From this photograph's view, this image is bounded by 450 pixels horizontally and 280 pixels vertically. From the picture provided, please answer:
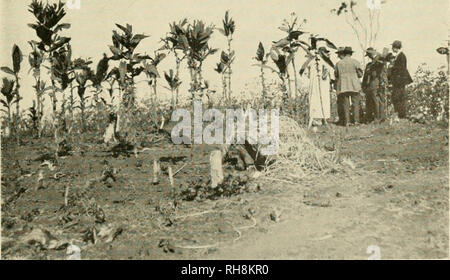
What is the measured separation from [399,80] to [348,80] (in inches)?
36.8

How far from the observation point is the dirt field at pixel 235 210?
464 cm

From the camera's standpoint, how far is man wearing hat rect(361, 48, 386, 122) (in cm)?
934

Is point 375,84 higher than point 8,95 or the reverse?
higher

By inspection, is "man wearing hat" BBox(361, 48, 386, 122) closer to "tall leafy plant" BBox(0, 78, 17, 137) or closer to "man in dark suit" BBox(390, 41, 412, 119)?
"man in dark suit" BBox(390, 41, 412, 119)

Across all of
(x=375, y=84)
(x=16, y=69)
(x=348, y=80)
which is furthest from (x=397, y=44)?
(x=16, y=69)

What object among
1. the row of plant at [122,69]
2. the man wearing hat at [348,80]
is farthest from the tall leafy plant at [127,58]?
the man wearing hat at [348,80]

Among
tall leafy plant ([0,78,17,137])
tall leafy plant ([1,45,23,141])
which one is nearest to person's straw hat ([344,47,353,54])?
tall leafy plant ([1,45,23,141])

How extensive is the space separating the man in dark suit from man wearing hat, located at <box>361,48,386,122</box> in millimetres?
207

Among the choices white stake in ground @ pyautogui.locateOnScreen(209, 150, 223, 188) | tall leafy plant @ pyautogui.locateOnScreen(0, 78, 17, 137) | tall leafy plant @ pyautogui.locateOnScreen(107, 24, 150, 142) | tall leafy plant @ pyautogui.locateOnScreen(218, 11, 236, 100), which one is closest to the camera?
white stake in ground @ pyautogui.locateOnScreen(209, 150, 223, 188)

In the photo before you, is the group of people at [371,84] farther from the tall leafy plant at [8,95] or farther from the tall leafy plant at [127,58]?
the tall leafy plant at [8,95]

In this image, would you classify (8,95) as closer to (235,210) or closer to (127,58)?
(127,58)

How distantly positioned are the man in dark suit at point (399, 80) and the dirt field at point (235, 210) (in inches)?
75.4

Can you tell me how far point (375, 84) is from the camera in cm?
946

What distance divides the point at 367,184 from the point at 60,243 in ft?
11.6
